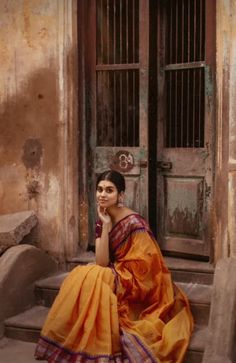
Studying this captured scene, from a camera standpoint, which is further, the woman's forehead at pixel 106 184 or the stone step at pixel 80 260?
the stone step at pixel 80 260

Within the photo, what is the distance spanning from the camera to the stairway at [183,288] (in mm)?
5031

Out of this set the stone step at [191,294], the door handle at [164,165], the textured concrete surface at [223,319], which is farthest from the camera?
the door handle at [164,165]

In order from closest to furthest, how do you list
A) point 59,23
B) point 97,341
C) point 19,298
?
point 97,341
point 19,298
point 59,23

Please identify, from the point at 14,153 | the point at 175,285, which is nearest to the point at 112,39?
the point at 14,153

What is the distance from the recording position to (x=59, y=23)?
19.7 ft

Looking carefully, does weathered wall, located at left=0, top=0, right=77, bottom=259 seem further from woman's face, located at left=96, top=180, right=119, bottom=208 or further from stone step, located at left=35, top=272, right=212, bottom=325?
woman's face, located at left=96, top=180, right=119, bottom=208

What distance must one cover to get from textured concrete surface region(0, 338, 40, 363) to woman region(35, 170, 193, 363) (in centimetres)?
19

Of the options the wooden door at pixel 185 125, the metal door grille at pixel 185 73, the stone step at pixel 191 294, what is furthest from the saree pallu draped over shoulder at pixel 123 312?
the metal door grille at pixel 185 73

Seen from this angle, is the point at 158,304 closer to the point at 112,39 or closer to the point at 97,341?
the point at 97,341

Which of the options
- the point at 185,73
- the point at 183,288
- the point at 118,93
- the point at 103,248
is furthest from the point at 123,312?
the point at 185,73

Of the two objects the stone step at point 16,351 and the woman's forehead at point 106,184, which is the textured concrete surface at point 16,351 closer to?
the stone step at point 16,351

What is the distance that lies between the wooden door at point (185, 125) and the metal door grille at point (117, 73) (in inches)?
10.4

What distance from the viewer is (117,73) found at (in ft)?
20.0

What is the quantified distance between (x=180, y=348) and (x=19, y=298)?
5.72ft
